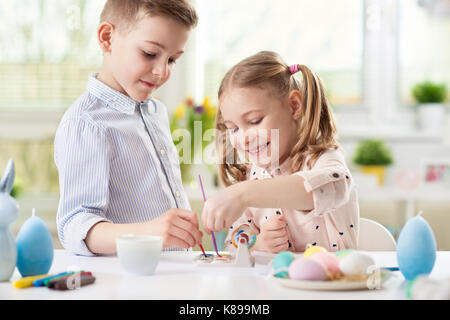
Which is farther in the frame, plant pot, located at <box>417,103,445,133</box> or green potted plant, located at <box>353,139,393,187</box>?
Result: plant pot, located at <box>417,103,445,133</box>

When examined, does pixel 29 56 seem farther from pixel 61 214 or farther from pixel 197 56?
pixel 61 214

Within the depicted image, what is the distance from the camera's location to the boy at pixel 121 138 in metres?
1.21

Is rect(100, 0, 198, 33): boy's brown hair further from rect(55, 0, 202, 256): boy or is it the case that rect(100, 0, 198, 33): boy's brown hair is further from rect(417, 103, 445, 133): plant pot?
rect(417, 103, 445, 133): plant pot

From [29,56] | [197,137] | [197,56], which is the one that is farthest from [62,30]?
[197,137]

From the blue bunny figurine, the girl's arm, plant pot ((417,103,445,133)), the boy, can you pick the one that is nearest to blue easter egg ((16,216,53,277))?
the blue bunny figurine

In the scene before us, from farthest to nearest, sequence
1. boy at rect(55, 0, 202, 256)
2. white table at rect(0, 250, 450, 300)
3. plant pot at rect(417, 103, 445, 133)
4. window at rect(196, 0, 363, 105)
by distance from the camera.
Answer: window at rect(196, 0, 363, 105) < plant pot at rect(417, 103, 445, 133) < boy at rect(55, 0, 202, 256) < white table at rect(0, 250, 450, 300)

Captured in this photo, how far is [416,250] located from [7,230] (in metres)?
0.67

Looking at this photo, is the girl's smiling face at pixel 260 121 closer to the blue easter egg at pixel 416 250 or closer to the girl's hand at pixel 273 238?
the girl's hand at pixel 273 238

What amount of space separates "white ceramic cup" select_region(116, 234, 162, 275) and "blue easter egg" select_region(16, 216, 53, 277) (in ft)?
0.40

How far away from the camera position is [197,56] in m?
3.29

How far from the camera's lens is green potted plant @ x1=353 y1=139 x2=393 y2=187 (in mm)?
3068

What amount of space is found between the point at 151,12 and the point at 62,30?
6.85ft

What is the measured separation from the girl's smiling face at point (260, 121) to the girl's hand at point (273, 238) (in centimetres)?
18

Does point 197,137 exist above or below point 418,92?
below
